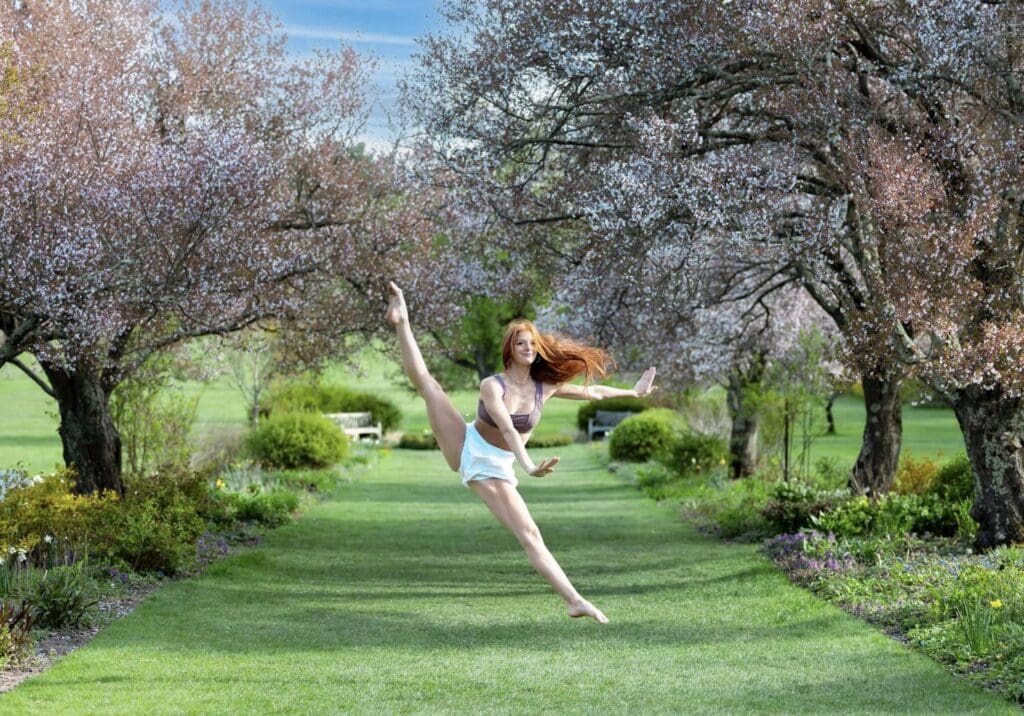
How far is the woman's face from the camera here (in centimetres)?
739

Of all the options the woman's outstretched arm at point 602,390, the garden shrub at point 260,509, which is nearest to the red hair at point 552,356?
the woman's outstretched arm at point 602,390

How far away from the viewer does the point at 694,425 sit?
95.8 feet

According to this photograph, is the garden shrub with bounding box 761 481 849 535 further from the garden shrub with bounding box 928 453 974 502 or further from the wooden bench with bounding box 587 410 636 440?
the wooden bench with bounding box 587 410 636 440

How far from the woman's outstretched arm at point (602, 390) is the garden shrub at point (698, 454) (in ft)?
55.8

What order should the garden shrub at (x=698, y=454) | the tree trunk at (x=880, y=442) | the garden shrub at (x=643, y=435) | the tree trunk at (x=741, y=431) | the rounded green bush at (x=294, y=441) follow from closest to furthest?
the tree trunk at (x=880, y=442) → the tree trunk at (x=741, y=431) → the garden shrub at (x=698, y=454) → the rounded green bush at (x=294, y=441) → the garden shrub at (x=643, y=435)

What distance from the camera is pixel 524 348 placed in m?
7.39

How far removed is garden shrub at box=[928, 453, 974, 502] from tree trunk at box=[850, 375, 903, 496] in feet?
2.04

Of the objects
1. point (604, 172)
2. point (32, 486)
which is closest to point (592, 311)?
point (604, 172)

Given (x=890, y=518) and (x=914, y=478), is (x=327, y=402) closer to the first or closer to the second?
(x=914, y=478)

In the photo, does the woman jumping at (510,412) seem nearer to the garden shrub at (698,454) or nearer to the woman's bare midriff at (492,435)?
the woman's bare midriff at (492,435)

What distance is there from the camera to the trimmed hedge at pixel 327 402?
33.5 meters

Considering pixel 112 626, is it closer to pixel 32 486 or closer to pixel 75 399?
pixel 32 486

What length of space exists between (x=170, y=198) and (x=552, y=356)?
6236 mm

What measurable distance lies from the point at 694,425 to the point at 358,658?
2021cm
